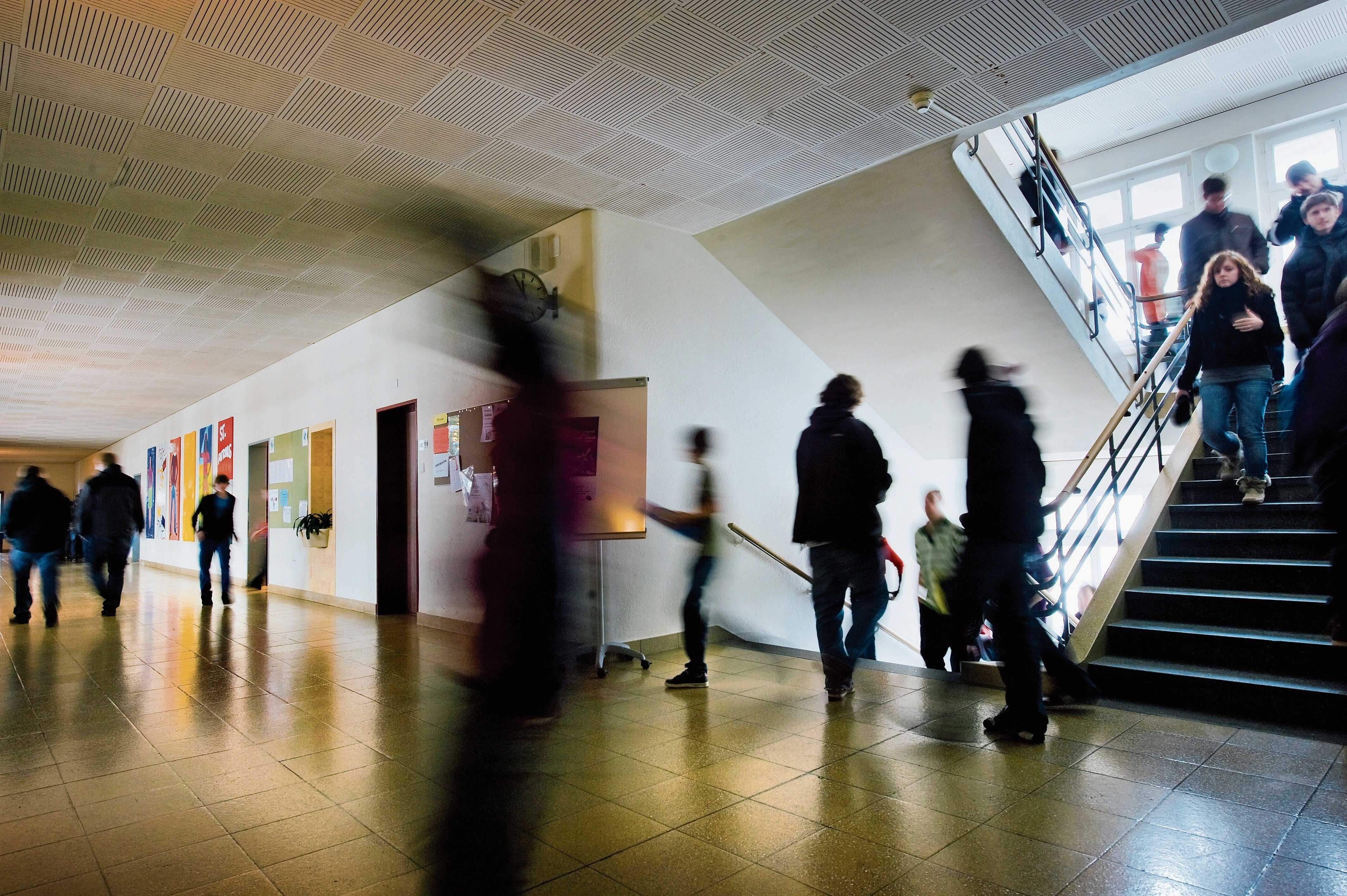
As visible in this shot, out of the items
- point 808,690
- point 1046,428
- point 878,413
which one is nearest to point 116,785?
point 808,690

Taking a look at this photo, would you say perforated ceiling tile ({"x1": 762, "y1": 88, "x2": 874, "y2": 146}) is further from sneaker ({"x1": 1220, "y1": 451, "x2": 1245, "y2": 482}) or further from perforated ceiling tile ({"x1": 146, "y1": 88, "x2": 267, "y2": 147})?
sneaker ({"x1": 1220, "y1": 451, "x2": 1245, "y2": 482})

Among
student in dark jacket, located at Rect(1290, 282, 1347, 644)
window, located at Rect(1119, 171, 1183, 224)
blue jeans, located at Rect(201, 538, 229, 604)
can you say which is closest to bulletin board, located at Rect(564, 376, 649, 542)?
student in dark jacket, located at Rect(1290, 282, 1347, 644)

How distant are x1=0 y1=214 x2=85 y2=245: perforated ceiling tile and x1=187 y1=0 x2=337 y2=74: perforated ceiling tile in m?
2.91

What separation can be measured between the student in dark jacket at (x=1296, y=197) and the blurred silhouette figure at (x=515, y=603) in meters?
5.06

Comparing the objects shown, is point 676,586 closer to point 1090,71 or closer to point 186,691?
point 186,691

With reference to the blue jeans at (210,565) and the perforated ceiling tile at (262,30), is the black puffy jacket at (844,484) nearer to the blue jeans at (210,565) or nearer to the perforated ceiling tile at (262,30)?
the perforated ceiling tile at (262,30)

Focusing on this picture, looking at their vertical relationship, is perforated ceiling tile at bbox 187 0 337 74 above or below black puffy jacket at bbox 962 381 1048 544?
above

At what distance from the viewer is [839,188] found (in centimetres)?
518

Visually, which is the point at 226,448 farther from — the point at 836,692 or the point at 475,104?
the point at 836,692

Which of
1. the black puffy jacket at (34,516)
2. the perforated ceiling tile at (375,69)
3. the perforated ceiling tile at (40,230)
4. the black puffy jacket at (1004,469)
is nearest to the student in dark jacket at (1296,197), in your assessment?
the black puffy jacket at (1004,469)

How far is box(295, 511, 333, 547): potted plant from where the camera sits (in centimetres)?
866

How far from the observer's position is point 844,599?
157 inches

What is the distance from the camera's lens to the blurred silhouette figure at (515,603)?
1645 millimetres

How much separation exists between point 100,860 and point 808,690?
9.90 ft
